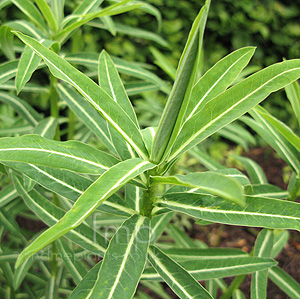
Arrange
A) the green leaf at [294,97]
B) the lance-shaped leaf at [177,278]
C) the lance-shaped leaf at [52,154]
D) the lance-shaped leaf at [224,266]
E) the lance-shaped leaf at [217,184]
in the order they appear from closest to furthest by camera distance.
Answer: the lance-shaped leaf at [217,184], the lance-shaped leaf at [52,154], the lance-shaped leaf at [177,278], the lance-shaped leaf at [224,266], the green leaf at [294,97]

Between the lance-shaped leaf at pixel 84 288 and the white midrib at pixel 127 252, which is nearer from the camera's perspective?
the white midrib at pixel 127 252

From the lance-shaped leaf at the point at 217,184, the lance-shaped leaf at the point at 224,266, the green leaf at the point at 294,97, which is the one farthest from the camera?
the green leaf at the point at 294,97

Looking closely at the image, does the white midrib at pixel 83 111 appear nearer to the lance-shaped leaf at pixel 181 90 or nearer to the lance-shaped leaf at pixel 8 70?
the lance-shaped leaf at pixel 8 70

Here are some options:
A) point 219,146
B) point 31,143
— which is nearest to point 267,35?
point 219,146

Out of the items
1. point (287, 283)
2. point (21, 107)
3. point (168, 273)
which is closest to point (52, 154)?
point (168, 273)

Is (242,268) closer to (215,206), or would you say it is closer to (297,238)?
(215,206)

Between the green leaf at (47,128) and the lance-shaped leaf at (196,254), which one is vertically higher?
the green leaf at (47,128)

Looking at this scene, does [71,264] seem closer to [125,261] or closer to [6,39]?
[125,261]

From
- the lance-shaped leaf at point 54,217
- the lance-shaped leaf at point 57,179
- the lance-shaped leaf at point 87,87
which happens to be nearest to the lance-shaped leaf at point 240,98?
the lance-shaped leaf at point 87,87
